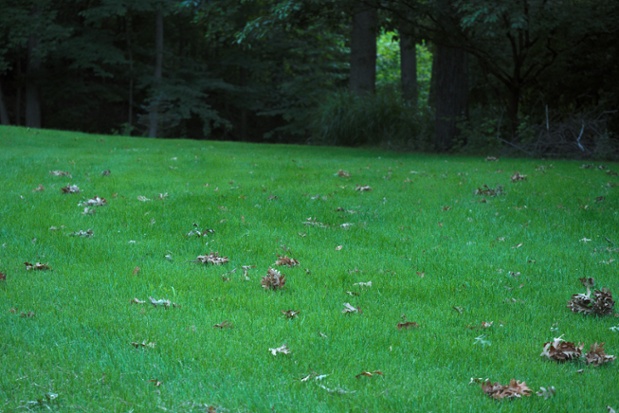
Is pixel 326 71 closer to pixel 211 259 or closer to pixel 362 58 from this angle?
pixel 362 58

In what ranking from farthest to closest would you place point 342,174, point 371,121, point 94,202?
1. point 371,121
2. point 342,174
3. point 94,202

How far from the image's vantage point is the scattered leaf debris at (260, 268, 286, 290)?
5680mm

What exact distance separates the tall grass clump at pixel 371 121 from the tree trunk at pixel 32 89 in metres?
15.2

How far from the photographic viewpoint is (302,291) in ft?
18.5

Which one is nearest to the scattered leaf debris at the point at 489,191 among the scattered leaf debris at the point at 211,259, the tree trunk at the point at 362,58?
the scattered leaf debris at the point at 211,259

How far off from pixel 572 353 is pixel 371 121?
50.8 ft

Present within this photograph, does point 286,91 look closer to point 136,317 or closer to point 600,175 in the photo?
point 600,175

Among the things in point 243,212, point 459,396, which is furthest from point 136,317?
point 243,212

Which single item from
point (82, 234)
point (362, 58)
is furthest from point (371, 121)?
point (82, 234)

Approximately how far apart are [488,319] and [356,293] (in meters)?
1.05

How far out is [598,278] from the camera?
6.21m

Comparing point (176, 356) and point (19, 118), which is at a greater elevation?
point (19, 118)

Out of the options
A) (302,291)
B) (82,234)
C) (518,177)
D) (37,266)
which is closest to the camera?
(302,291)

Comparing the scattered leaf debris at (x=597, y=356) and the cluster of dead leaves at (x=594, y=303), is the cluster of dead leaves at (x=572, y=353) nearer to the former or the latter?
the scattered leaf debris at (x=597, y=356)
